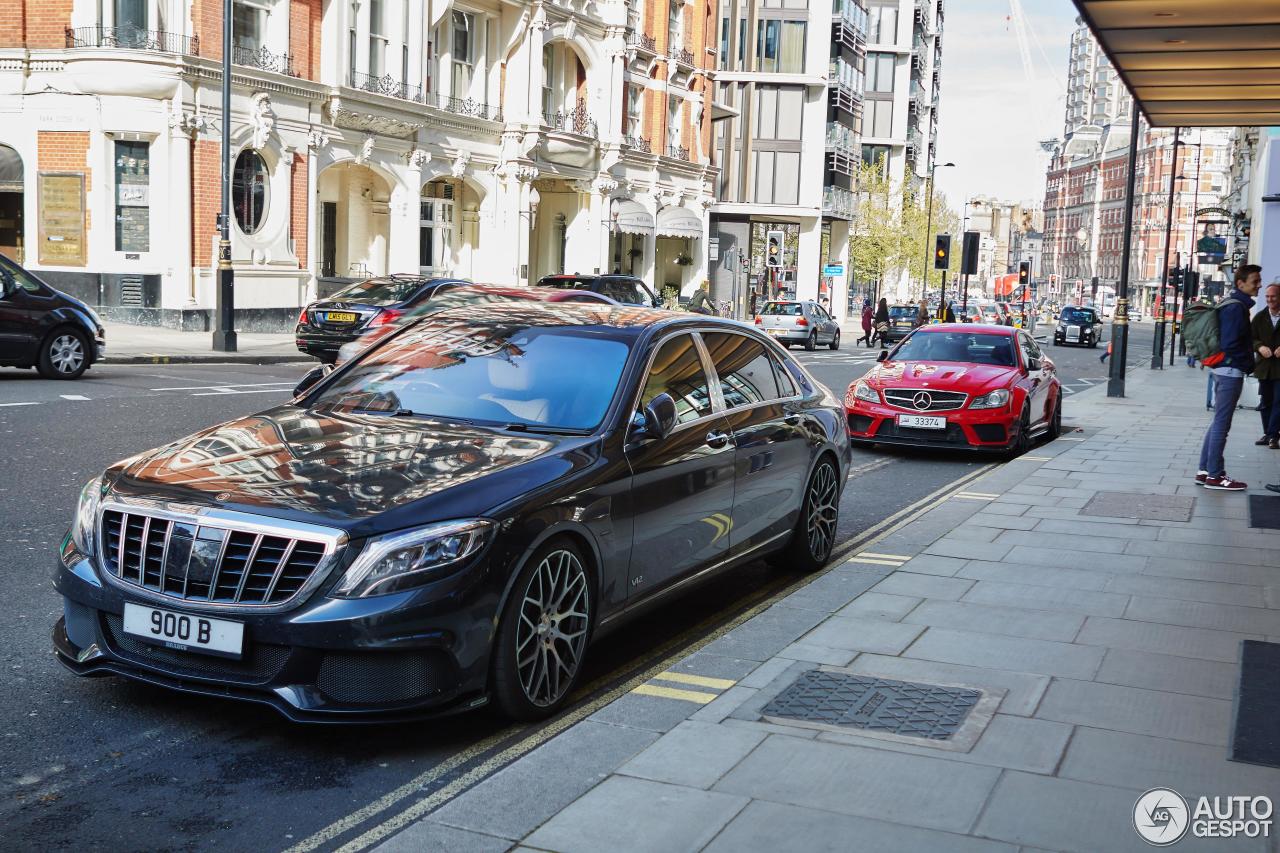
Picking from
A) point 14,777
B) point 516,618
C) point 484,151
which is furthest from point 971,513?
point 484,151

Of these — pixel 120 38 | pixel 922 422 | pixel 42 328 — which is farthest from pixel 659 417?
pixel 120 38

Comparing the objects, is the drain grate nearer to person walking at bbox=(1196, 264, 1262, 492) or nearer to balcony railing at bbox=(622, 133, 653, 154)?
person walking at bbox=(1196, 264, 1262, 492)

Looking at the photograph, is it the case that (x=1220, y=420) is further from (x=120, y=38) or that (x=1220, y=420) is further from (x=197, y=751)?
(x=120, y=38)

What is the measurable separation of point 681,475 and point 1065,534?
161 inches

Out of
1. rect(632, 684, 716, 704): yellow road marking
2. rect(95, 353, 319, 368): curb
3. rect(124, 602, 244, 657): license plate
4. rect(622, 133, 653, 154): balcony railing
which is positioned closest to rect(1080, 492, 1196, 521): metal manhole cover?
rect(632, 684, 716, 704): yellow road marking

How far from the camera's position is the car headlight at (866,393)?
14.2m

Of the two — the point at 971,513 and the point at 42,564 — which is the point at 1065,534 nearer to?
the point at 971,513

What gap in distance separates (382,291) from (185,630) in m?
18.3

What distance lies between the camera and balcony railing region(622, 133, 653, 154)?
151ft

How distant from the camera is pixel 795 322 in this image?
41375 mm

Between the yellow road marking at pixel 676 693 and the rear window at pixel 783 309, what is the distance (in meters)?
37.1

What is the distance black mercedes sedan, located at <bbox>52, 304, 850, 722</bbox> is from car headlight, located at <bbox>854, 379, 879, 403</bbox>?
7725 millimetres

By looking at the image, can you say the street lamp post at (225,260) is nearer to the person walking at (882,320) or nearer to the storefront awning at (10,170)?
the storefront awning at (10,170)

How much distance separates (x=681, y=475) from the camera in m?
5.99
